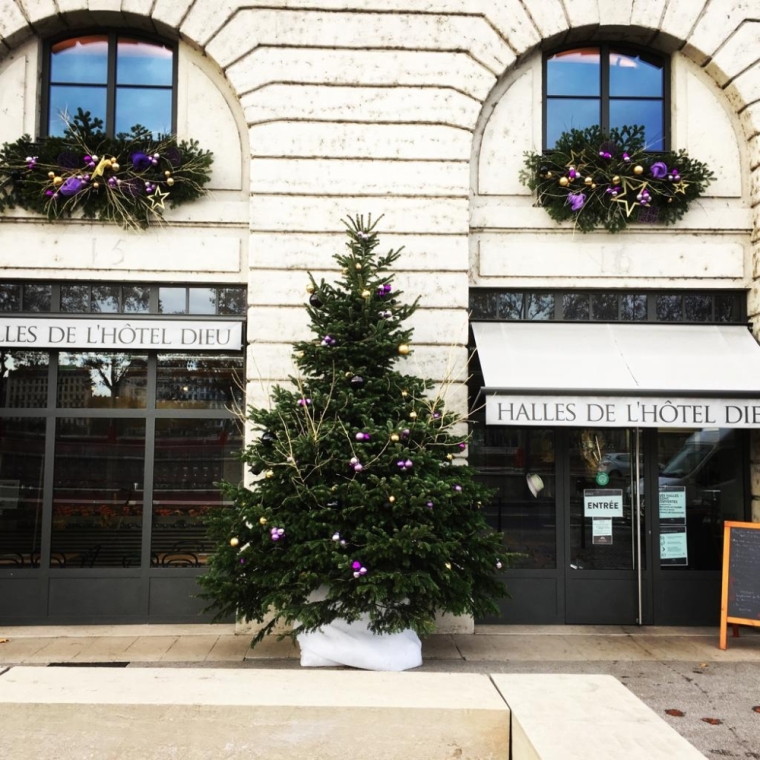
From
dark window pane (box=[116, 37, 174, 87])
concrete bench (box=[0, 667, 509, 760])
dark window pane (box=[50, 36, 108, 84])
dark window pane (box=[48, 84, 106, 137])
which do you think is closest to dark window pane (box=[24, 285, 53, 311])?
dark window pane (box=[48, 84, 106, 137])

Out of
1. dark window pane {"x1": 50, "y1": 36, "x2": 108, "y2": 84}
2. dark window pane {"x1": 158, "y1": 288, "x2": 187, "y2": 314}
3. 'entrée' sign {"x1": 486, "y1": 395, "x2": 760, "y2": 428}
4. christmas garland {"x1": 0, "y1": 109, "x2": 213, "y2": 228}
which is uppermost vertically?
dark window pane {"x1": 50, "y1": 36, "x2": 108, "y2": 84}

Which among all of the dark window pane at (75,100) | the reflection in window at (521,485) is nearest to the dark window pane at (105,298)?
the dark window pane at (75,100)

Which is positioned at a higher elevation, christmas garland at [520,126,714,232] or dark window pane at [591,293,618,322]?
christmas garland at [520,126,714,232]

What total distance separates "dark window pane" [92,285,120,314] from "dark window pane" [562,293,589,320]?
16.2 feet

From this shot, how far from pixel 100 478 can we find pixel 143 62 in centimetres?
465

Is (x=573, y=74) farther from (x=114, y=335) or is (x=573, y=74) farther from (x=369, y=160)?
(x=114, y=335)

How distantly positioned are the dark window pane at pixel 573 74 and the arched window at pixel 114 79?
4.26 meters

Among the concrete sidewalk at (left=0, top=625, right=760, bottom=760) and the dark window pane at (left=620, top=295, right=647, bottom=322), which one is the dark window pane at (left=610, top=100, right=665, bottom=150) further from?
the concrete sidewalk at (left=0, top=625, right=760, bottom=760)

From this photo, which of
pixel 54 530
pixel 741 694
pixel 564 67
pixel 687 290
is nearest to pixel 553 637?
pixel 741 694

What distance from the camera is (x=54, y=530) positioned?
26.5ft

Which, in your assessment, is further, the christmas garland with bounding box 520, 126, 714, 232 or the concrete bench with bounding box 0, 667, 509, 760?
the christmas garland with bounding box 520, 126, 714, 232

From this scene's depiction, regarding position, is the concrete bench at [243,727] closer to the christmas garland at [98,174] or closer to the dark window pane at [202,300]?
the dark window pane at [202,300]

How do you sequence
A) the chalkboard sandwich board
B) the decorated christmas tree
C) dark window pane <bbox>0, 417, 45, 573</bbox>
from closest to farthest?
the decorated christmas tree < the chalkboard sandwich board < dark window pane <bbox>0, 417, 45, 573</bbox>

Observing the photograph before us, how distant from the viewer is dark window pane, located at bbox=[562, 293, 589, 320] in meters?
8.41
